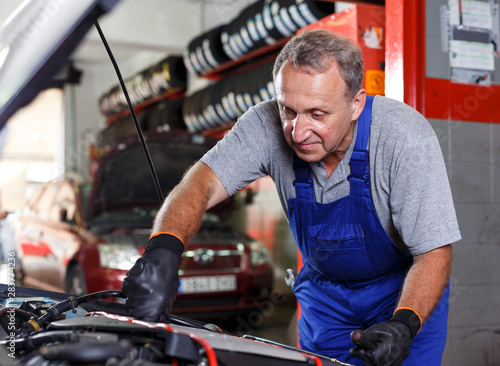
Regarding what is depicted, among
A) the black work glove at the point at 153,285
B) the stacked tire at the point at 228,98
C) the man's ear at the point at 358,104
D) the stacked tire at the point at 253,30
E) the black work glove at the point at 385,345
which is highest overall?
the stacked tire at the point at 253,30

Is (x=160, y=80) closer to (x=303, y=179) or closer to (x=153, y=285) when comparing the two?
(x=303, y=179)

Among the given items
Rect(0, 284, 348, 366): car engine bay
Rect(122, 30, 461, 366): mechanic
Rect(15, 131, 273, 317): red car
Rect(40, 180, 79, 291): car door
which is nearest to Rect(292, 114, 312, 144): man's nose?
Rect(122, 30, 461, 366): mechanic

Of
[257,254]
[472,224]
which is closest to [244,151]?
[472,224]

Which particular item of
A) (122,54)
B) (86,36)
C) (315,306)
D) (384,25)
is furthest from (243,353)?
(122,54)

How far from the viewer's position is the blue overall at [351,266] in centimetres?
155

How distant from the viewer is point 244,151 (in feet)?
5.47

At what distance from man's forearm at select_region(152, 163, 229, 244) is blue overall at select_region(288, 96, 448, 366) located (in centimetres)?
24

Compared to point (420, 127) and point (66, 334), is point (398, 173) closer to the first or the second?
point (420, 127)

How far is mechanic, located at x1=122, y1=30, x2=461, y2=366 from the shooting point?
1324mm

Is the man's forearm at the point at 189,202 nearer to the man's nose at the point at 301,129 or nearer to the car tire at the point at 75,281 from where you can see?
the man's nose at the point at 301,129

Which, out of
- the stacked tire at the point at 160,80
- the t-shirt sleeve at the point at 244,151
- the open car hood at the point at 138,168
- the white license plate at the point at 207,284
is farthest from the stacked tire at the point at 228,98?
the t-shirt sleeve at the point at 244,151

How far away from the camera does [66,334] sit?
101 cm

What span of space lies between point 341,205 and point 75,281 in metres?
3.22

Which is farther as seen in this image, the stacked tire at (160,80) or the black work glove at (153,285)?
the stacked tire at (160,80)
